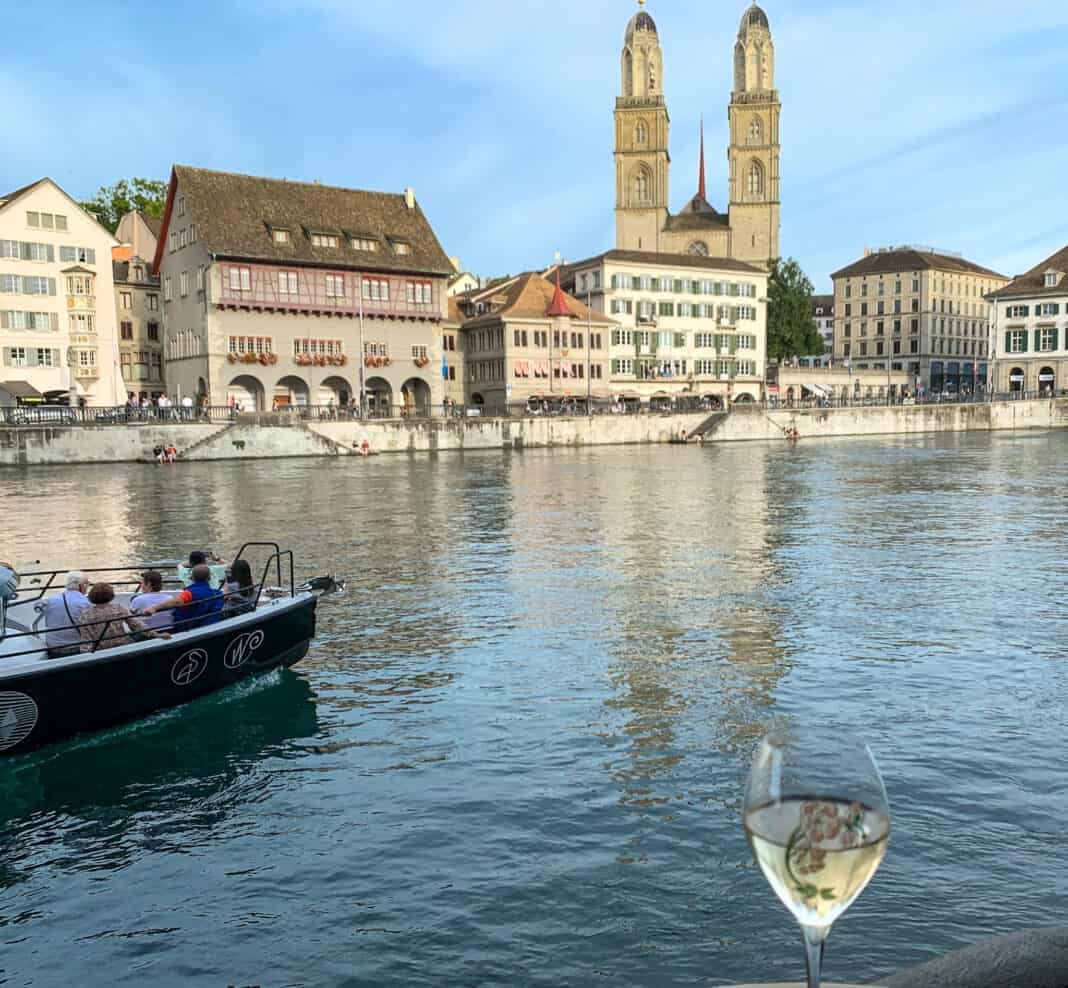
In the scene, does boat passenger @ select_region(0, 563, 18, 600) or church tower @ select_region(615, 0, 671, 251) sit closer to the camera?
boat passenger @ select_region(0, 563, 18, 600)

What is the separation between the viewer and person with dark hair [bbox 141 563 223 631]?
1222cm

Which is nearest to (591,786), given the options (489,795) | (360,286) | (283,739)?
(489,795)

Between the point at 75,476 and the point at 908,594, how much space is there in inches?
1571

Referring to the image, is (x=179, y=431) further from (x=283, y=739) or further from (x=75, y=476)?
(x=283, y=739)

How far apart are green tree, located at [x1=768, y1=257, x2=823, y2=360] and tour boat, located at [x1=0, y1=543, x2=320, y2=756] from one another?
9398 centimetres

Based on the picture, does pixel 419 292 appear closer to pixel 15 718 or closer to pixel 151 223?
pixel 151 223

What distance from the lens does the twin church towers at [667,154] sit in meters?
108

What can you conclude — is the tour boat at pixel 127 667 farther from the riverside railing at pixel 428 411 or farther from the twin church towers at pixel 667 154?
the twin church towers at pixel 667 154

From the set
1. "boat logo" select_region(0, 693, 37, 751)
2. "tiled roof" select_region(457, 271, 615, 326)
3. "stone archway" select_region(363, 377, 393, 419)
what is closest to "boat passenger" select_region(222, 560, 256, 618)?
"boat logo" select_region(0, 693, 37, 751)

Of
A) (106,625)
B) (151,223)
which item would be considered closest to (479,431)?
(151,223)

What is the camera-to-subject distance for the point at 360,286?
7162cm

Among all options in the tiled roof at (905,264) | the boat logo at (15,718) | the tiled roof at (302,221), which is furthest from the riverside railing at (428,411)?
the boat logo at (15,718)

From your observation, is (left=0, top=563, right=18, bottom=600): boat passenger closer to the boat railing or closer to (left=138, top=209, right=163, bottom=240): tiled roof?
the boat railing

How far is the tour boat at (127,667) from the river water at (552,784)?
274 mm
